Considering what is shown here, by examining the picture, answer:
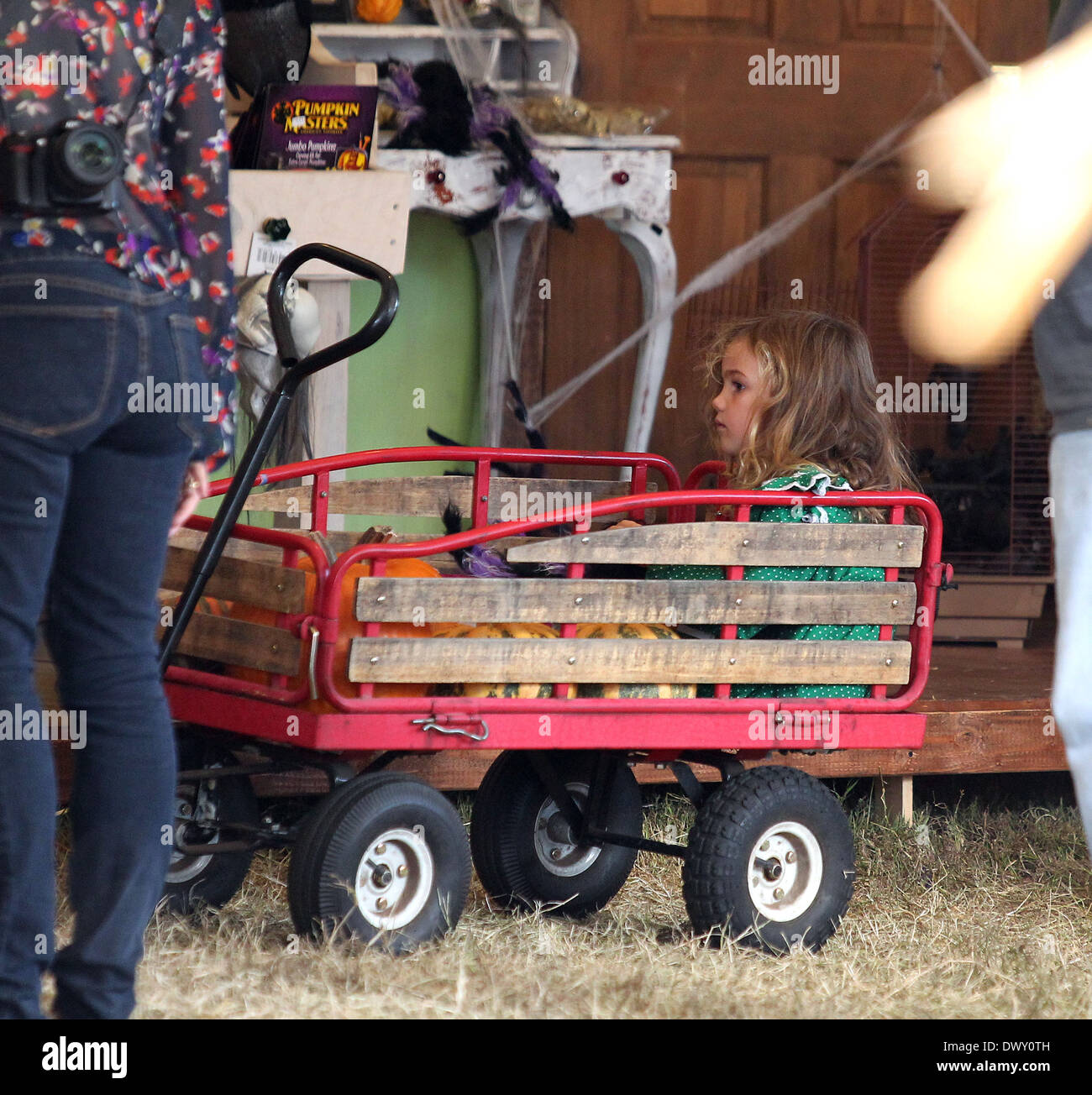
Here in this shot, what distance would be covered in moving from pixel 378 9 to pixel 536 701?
2132mm

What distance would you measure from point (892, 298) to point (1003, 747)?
4.91 feet

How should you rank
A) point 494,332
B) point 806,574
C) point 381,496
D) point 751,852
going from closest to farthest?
point 751,852 → point 806,574 → point 381,496 → point 494,332

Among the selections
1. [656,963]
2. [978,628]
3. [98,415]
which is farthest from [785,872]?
[978,628]

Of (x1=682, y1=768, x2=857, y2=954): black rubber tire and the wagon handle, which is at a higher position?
the wagon handle

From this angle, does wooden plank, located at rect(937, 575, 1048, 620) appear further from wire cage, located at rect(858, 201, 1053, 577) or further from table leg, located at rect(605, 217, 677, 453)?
table leg, located at rect(605, 217, 677, 453)

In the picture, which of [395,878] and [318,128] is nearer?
[395,878]

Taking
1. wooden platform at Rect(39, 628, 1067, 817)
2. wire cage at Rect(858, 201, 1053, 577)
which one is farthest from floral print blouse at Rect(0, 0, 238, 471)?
wire cage at Rect(858, 201, 1053, 577)

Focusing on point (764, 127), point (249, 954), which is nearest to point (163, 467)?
point (249, 954)

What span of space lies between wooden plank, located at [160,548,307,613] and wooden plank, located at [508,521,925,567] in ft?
1.01

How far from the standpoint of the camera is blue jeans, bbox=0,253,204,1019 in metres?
1.53

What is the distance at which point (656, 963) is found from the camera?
2.30 metres

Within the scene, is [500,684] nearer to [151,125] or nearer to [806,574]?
[806,574]

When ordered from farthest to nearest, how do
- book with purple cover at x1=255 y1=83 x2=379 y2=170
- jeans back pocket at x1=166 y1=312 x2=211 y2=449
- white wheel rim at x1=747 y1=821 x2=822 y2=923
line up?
book with purple cover at x1=255 y1=83 x2=379 y2=170 < white wheel rim at x1=747 y1=821 x2=822 y2=923 < jeans back pocket at x1=166 y1=312 x2=211 y2=449

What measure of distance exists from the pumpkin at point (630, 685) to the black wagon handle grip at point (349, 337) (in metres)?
0.55
